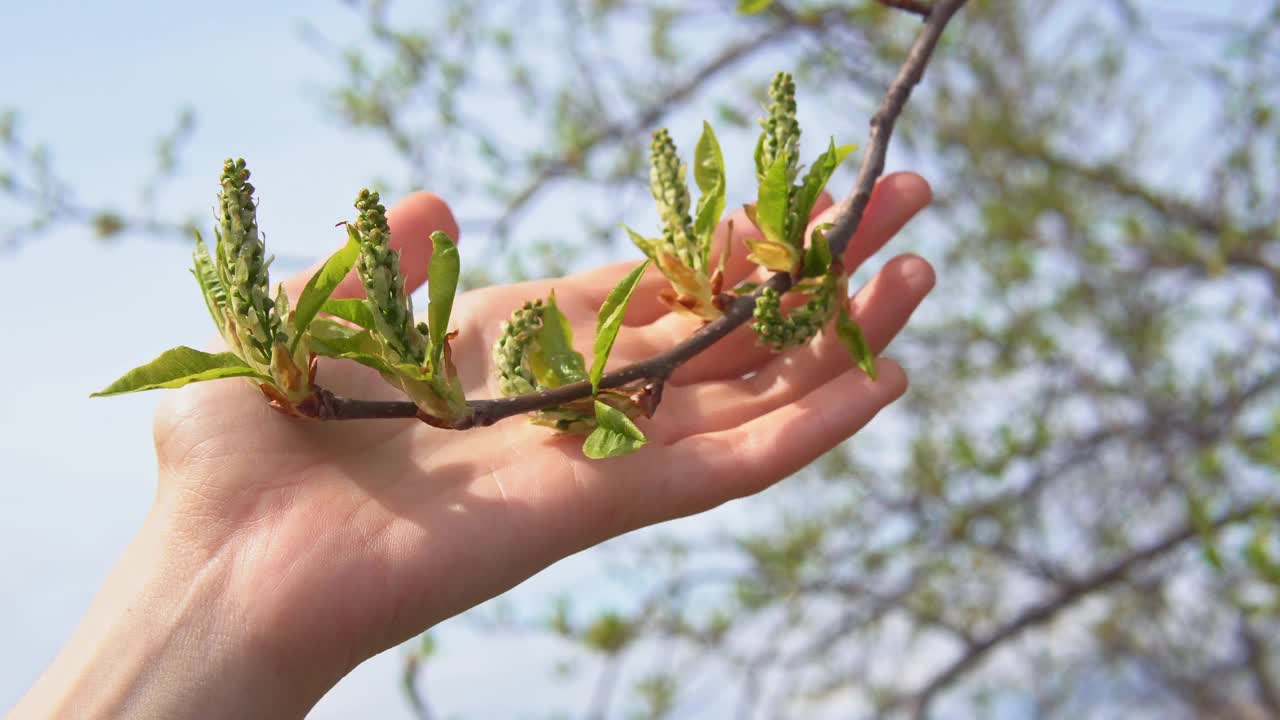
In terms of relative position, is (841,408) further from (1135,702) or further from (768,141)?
(1135,702)

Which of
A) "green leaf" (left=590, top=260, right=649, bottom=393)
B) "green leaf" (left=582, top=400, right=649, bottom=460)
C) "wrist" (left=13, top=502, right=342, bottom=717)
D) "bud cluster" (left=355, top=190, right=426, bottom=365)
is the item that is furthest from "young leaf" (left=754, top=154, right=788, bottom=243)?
"wrist" (left=13, top=502, right=342, bottom=717)

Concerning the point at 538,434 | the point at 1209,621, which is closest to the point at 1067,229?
the point at 1209,621

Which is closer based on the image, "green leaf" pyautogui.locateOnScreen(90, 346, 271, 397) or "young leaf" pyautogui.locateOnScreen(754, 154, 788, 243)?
"green leaf" pyautogui.locateOnScreen(90, 346, 271, 397)

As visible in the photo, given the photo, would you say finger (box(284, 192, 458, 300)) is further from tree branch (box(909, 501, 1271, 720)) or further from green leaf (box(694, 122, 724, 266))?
tree branch (box(909, 501, 1271, 720))

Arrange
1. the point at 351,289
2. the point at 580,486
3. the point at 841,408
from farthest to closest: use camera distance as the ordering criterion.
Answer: the point at 351,289 → the point at 841,408 → the point at 580,486

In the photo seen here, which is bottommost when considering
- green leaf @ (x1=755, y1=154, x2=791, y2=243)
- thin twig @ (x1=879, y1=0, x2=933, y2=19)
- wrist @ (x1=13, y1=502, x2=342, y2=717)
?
wrist @ (x1=13, y1=502, x2=342, y2=717)

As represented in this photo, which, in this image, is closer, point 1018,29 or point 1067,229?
point 1067,229

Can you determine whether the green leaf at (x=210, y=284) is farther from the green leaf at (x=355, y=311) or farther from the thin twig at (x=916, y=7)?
the thin twig at (x=916, y=7)
